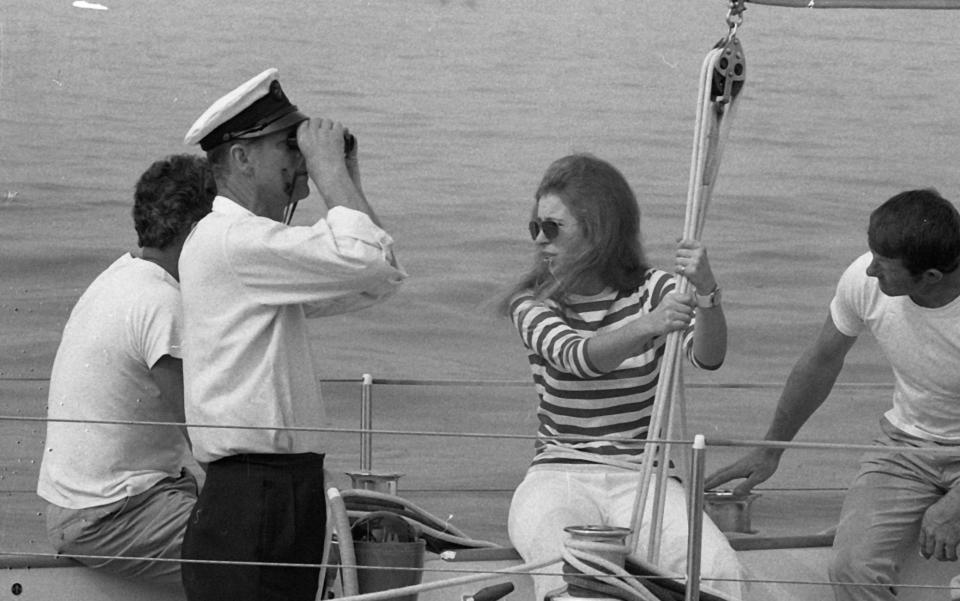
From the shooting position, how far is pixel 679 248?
1855mm

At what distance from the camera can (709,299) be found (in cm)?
189

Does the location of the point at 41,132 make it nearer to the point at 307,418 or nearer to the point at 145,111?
the point at 145,111

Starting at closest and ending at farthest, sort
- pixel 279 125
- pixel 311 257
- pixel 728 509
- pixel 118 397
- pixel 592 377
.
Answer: pixel 311 257
pixel 279 125
pixel 592 377
pixel 118 397
pixel 728 509

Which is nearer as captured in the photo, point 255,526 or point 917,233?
point 255,526

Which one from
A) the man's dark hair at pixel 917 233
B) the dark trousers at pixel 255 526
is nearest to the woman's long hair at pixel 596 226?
the man's dark hair at pixel 917 233

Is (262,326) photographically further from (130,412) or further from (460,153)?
(460,153)

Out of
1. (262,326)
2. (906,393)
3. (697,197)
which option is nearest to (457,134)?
(906,393)

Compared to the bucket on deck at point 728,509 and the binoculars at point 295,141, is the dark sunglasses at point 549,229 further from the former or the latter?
the bucket on deck at point 728,509

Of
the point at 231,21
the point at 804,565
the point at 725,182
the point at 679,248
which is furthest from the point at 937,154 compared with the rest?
the point at 679,248

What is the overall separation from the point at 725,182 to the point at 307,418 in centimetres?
385

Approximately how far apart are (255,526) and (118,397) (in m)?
0.49

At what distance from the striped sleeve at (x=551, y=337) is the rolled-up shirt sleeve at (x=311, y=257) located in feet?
1.06

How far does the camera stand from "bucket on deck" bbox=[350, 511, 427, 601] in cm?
188

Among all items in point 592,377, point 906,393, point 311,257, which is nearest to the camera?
point 311,257
